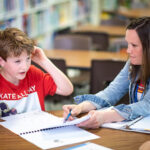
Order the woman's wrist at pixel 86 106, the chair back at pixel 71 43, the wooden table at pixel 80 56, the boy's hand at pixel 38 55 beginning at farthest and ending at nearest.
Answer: the chair back at pixel 71 43
the wooden table at pixel 80 56
the boy's hand at pixel 38 55
the woman's wrist at pixel 86 106

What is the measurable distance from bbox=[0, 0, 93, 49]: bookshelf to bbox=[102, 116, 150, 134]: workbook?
2708 millimetres

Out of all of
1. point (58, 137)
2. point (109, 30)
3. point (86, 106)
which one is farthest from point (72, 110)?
point (109, 30)

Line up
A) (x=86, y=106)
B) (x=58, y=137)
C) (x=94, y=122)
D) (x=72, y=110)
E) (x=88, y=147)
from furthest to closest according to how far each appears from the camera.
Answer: (x=86, y=106) < (x=72, y=110) < (x=94, y=122) < (x=58, y=137) < (x=88, y=147)

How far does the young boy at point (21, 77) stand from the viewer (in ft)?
6.13

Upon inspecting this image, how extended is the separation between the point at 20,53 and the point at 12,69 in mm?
103

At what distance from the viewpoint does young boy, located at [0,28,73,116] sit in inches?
73.5

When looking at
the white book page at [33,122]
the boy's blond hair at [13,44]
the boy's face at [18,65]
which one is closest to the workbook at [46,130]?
the white book page at [33,122]

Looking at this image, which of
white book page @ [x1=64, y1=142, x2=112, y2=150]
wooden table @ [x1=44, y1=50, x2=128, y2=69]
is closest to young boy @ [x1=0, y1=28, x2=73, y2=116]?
white book page @ [x1=64, y1=142, x2=112, y2=150]

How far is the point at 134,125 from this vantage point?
5.21 ft

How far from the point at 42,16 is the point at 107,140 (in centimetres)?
412

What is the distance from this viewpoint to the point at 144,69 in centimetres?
179

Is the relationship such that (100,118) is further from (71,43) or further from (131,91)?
(71,43)

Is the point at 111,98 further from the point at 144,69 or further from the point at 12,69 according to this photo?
the point at 12,69

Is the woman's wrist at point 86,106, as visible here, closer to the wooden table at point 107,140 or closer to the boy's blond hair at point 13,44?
the wooden table at point 107,140
